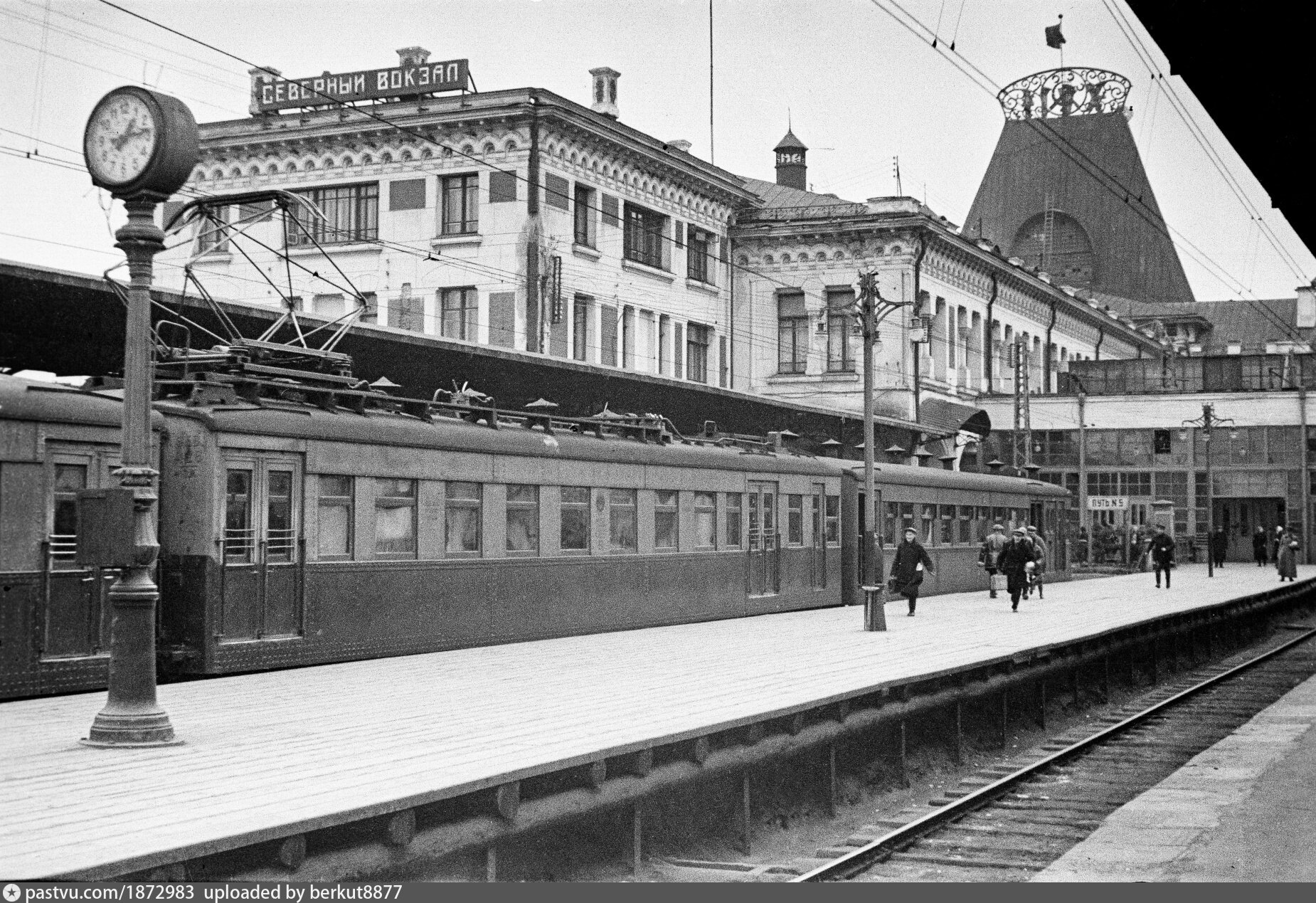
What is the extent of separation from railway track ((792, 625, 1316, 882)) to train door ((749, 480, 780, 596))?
6.13 metres

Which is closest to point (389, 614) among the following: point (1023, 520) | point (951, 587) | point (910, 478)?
point (910, 478)

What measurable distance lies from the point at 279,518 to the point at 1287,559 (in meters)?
38.7

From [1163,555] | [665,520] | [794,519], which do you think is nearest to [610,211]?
[794,519]

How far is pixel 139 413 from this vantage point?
10422mm

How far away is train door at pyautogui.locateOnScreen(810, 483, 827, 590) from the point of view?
2867cm

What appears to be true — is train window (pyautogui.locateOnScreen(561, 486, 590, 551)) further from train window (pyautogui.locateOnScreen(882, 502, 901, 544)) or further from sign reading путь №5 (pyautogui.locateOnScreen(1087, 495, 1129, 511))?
sign reading путь №5 (pyautogui.locateOnScreen(1087, 495, 1129, 511))

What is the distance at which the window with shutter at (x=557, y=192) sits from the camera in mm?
38281

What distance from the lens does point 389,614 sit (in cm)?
1734

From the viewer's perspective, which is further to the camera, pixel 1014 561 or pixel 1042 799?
pixel 1014 561

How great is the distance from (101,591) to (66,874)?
7549 millimetres

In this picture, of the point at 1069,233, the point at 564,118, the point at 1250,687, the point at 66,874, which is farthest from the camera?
the point at 1069,233

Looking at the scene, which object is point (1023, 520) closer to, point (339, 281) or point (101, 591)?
point (339, 281)

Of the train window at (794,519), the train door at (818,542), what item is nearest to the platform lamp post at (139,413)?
the train window at (794,519)

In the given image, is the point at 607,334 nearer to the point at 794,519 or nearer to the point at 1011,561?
the point at 794,519
